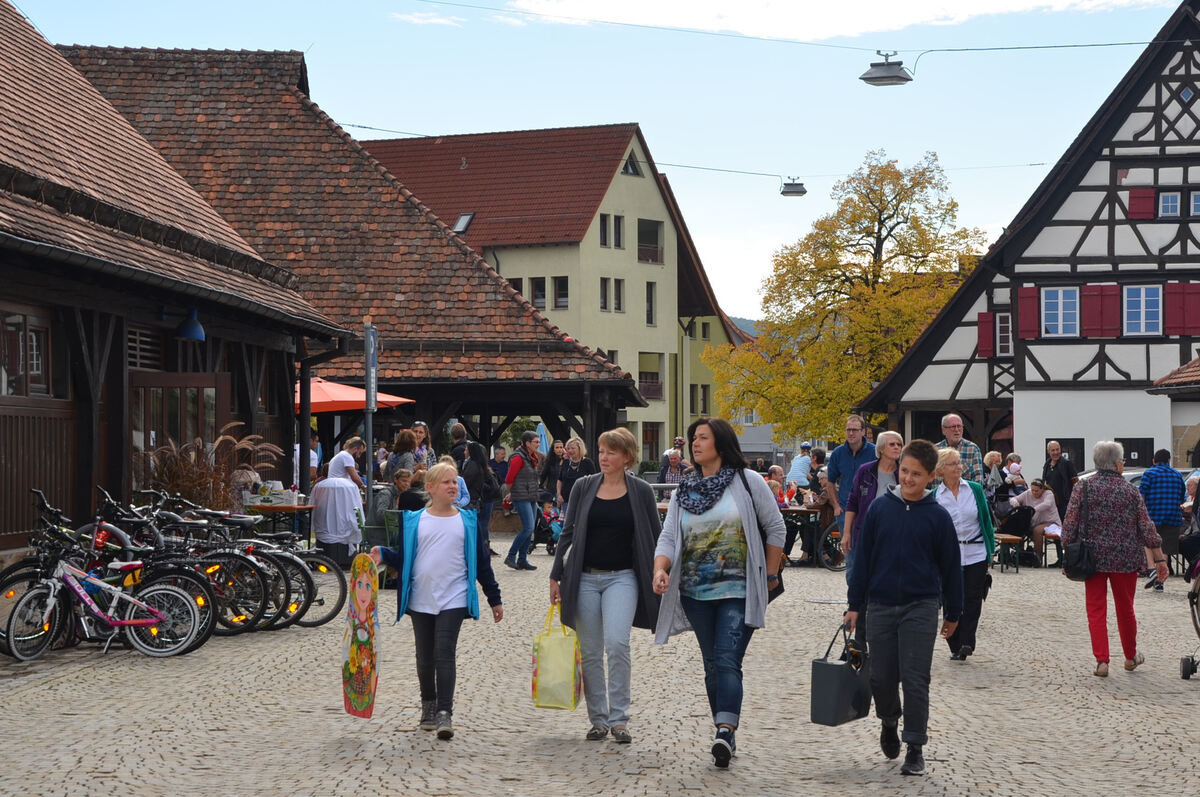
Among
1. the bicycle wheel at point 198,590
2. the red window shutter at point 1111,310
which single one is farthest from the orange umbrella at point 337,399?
the red window shutter at point 1111,310

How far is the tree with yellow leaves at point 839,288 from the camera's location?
53844 mm

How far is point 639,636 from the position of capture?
45.1ft

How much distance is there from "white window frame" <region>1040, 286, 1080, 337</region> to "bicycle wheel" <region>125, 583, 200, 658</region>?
31219 millimetres

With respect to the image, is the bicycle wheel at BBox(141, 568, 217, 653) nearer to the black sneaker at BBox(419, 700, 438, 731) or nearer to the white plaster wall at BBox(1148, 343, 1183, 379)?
the black sneaker at BBox(419, 700, 438, 731)

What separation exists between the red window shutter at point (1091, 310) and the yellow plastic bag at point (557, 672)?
109ft

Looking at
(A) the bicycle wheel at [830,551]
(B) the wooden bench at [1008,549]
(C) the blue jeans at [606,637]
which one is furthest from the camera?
(A) the bicycle wheel at [830,551]

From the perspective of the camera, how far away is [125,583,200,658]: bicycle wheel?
12.3 meters

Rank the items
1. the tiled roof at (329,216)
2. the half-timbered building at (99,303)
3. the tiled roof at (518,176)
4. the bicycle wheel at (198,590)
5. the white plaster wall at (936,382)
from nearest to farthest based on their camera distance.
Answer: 1. the bicycle wheel at (198,590)
2. the half-timbered building at (99,303)
3. the tiled roof at (329,216)
4. the white plaster wall at (936,382)
5. the tiled roof at (518,176)

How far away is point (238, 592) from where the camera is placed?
1376 cm

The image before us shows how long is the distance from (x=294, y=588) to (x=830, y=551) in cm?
1090

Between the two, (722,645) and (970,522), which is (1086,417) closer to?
(970,522)

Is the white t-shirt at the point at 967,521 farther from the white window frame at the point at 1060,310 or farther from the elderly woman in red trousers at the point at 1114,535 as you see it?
the white window frame at the point at 1060,310

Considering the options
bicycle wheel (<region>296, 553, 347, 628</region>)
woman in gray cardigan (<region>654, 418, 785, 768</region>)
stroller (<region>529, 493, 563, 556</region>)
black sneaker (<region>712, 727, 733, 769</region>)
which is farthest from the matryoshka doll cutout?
stroller (<region>529, 493, 563, 556</region>)

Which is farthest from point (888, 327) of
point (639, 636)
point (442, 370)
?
point (639, 636)
